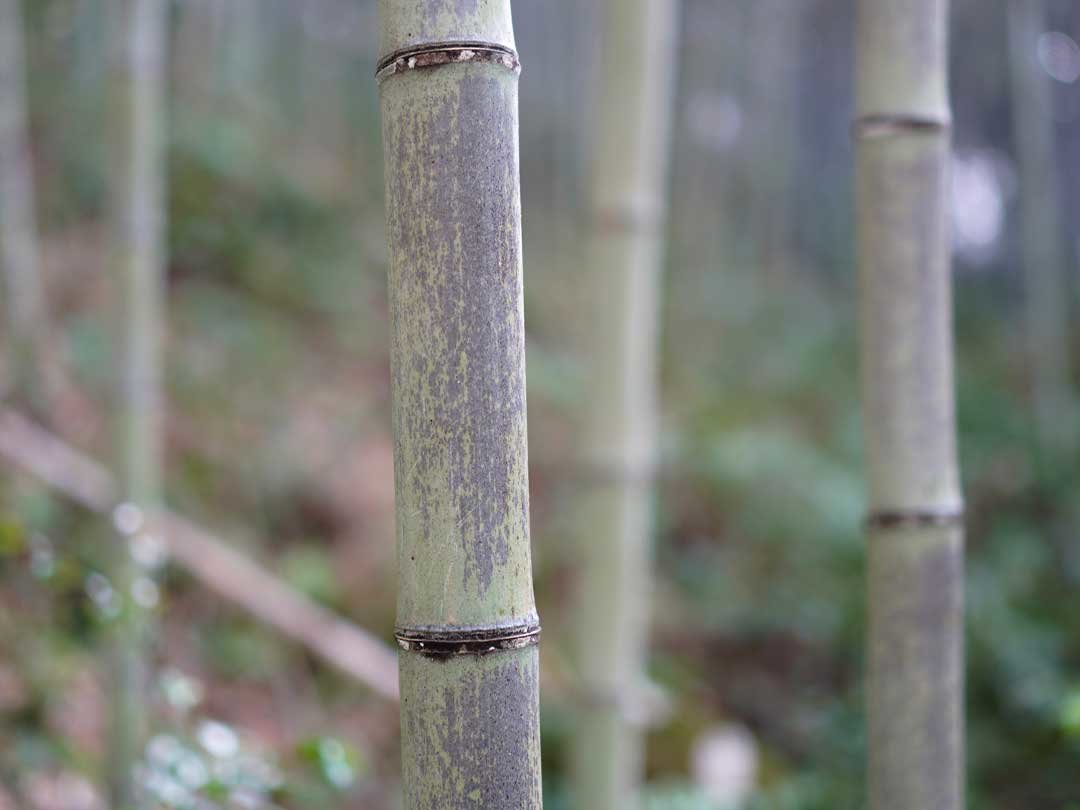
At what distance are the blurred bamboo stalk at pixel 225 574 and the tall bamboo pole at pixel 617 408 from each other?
1.43m

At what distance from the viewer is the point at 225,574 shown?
10.7 ft

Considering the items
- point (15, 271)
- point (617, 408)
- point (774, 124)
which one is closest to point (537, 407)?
point (15, 271)

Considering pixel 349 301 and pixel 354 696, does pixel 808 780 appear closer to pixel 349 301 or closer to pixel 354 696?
pixel 354 696

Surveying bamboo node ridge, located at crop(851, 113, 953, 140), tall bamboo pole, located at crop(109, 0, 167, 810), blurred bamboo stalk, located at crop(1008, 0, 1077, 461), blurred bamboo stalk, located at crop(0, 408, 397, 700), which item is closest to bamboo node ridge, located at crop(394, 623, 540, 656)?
bamboo node ridge, located at crop(851, 113, 953, 140)

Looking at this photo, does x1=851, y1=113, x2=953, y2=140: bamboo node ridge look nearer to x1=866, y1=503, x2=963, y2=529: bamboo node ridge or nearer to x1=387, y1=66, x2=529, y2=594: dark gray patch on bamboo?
x1=866, y1=503, x2=963, y2=529: bamboo node ridge

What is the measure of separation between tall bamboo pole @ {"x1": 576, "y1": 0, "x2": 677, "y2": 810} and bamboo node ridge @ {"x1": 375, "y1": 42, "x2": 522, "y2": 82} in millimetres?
1034

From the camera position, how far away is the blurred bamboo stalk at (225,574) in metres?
3.07

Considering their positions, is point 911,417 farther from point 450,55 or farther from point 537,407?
point 537,407

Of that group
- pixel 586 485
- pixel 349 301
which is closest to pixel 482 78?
pixel 586 485

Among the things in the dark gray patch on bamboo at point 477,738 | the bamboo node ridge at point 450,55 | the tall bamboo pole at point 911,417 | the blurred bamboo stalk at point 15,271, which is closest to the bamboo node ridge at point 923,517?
the tall bamboo pole at point 911,417

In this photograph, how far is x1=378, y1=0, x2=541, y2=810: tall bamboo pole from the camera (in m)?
0.65

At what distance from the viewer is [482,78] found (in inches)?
25.9

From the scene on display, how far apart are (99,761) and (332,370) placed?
2788 mm

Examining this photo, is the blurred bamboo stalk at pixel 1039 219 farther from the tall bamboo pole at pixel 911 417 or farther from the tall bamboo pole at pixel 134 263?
the tall bamboo pole at pixel 911 417
